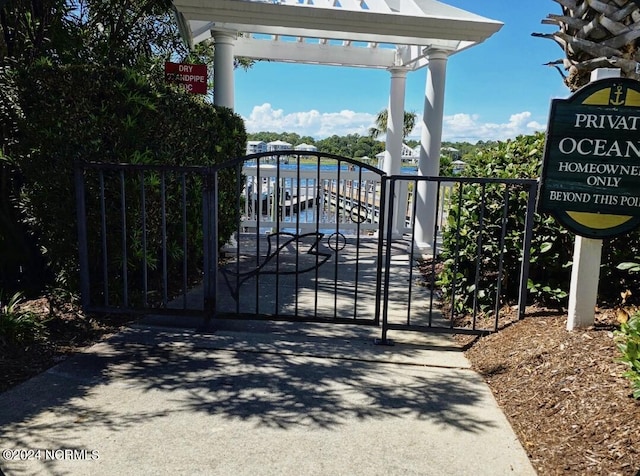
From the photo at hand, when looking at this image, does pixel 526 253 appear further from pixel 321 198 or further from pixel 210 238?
pixel 321 198

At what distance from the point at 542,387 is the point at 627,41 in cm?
266

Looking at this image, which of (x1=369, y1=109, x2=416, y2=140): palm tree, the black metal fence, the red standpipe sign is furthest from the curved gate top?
(x1=369, y1=109, x2=416, y2=140): palm tree

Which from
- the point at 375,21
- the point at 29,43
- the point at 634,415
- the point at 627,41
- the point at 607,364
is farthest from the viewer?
the point at 375,21

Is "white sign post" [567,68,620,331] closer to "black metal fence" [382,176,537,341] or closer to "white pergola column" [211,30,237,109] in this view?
"black metal fence" [382,176,537,341]

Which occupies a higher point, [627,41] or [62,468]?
[627,41]

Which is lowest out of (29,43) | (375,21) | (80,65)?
(80,65)

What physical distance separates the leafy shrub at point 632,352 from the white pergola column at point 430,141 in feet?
15.3

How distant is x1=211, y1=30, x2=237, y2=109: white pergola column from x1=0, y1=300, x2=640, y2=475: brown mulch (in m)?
4.05

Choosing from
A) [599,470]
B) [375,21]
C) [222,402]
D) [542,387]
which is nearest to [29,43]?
[375,21]

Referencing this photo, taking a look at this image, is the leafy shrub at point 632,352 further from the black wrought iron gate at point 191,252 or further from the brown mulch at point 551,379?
the black wrought iron gate at point 191,252

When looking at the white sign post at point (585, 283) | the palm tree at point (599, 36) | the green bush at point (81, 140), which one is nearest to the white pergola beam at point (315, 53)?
the green bush at point (81, 140)

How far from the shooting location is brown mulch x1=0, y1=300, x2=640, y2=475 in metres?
2.44

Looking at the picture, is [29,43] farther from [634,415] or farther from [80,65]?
[634,415]

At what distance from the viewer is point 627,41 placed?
3.76m
